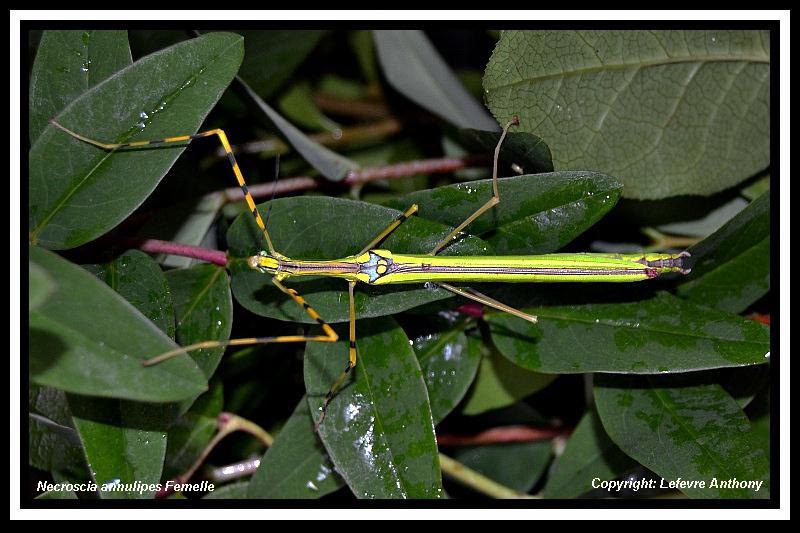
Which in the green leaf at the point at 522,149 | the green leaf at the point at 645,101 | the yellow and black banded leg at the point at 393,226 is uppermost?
the green leaf at the point at 645,101

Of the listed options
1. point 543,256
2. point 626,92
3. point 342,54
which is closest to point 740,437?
point 543,256

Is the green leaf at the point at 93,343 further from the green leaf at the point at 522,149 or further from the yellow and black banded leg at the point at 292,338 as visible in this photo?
the green leaf at the point at 522,149

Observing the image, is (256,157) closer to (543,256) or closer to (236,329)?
(236,329)

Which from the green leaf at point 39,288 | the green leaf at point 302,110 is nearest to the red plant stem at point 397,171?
the green leaf at point 302,110

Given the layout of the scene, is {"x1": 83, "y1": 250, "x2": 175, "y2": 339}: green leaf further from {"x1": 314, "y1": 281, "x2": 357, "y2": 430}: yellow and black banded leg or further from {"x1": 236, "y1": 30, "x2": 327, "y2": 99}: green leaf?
{"x1": 236, "y1": 30, "x2": 327, "y2": 99}: green leaf

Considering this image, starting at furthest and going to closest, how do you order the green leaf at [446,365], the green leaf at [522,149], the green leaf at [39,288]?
the green leaf at [446,365], the green leaf at [522,149], the green leaf at [39,288]

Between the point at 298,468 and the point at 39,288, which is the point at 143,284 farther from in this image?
the point at 298,468

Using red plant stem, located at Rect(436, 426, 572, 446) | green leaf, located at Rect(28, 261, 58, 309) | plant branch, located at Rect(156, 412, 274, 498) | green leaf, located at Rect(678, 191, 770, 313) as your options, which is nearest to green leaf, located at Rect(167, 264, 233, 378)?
plant branch, located at Rect(156, 412, 274, 498)
